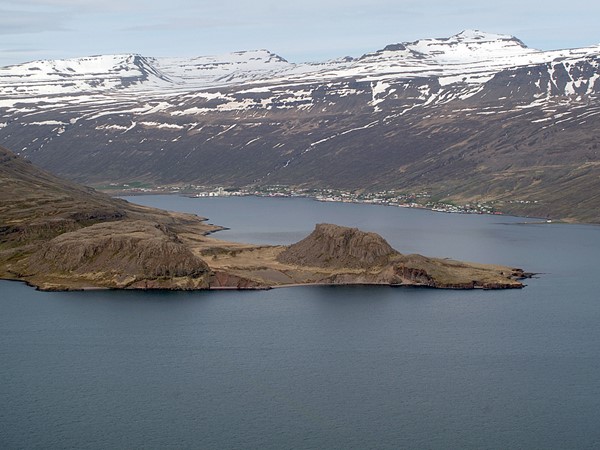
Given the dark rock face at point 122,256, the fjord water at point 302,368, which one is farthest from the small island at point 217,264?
the fjord water at point 302,368

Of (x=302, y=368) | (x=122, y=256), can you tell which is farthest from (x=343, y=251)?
(x=302, y=368)

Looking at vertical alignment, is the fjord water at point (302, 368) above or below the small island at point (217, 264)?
below

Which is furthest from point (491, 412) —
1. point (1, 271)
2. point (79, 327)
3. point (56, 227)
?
point (56, 227)

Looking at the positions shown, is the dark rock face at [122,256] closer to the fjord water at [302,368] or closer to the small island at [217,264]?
the small island at [217,264]

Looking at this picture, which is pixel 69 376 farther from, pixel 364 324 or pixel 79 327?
pixel 364 324

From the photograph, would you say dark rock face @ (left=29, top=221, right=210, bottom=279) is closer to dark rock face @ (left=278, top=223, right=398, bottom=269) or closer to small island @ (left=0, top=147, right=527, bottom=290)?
small island @ (left=0, top=147, right=527, bottom=290)

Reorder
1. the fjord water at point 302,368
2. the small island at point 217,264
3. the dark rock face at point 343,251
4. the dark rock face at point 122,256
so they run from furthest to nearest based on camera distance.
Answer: the dark rock face at point 343,251 → the dark rock face at point 122,256 → the small island at point 217,264 → the fjord water at point 302,368
